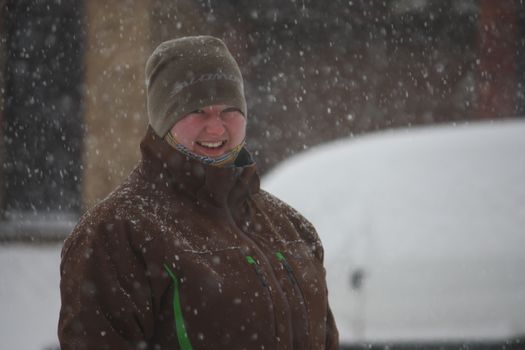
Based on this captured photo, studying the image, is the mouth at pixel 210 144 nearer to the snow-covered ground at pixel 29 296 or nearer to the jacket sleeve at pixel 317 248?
the jacket sleeve at pixel 317 248

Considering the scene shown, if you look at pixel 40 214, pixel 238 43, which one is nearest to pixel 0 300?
pixel 40 214

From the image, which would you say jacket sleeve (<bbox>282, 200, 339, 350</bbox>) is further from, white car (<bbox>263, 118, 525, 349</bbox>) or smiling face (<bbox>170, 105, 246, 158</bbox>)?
white car (<bbox>263, 118, 525, 349</bbox>)

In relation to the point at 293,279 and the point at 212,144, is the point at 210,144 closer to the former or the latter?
the point at 212,144

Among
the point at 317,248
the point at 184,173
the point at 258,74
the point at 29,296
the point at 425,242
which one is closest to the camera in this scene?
the point at 184,173

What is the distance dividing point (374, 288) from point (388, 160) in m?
0.77

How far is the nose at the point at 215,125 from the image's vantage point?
1.93 metres

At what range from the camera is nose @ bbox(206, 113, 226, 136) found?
193 centimetres

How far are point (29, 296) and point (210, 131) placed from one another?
522 cm

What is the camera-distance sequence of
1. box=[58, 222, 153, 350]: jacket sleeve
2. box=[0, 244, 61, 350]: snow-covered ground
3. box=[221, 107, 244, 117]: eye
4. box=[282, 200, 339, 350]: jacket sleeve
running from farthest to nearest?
box=[0, 244, 61, 350]: snow-covered ground → box=[282, 200, 339, 350]: jacket sleeve → box=[221, 107, 244, 117]: eye → box=[58, 222, 153, 350]: jacket sleeve

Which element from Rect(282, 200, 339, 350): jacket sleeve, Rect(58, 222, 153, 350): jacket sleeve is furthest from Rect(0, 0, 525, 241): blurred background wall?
Rect(58, 222, 153, 350): jacket sleeve

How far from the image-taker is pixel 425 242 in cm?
378

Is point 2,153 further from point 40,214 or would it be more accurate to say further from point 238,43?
point 238,43

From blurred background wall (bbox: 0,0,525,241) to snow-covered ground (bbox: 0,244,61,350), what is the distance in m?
0.35

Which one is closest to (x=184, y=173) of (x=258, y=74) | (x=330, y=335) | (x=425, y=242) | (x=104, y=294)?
(x=104, y=294)
